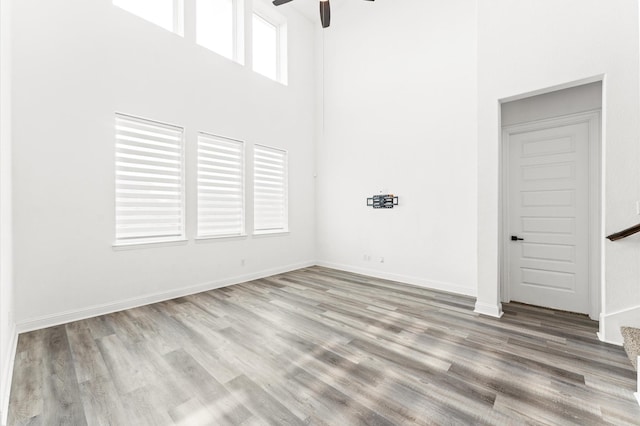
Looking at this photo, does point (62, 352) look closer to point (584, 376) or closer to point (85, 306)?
point (85, 306)

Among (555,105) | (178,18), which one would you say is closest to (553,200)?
(555,105)

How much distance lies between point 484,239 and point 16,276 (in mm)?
5442

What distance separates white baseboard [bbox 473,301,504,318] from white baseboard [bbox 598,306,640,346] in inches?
34.8

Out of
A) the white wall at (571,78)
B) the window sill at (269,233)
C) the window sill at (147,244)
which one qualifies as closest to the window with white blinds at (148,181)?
the window sill at (147,244)

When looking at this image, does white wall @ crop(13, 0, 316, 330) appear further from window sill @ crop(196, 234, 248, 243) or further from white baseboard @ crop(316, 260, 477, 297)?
white baseboard @ crop(316, 260, 477, 297)

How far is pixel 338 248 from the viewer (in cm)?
605

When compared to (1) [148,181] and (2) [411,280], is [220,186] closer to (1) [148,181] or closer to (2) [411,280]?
(1) [148,181]

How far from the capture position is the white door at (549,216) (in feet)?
11.2

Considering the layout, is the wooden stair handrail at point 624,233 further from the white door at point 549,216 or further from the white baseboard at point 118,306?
the white baseboard at point 118,306

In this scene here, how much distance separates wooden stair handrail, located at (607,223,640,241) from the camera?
A: 8.21 feet

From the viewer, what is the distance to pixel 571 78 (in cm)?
292

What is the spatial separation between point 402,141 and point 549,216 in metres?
2.46

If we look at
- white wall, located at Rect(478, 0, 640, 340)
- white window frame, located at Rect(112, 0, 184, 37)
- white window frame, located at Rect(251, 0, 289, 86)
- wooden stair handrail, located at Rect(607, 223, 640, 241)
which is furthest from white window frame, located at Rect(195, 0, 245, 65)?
wooden stair handrail, located at Rect(607, 223, 640, 241)

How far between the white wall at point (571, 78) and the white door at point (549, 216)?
761mm
